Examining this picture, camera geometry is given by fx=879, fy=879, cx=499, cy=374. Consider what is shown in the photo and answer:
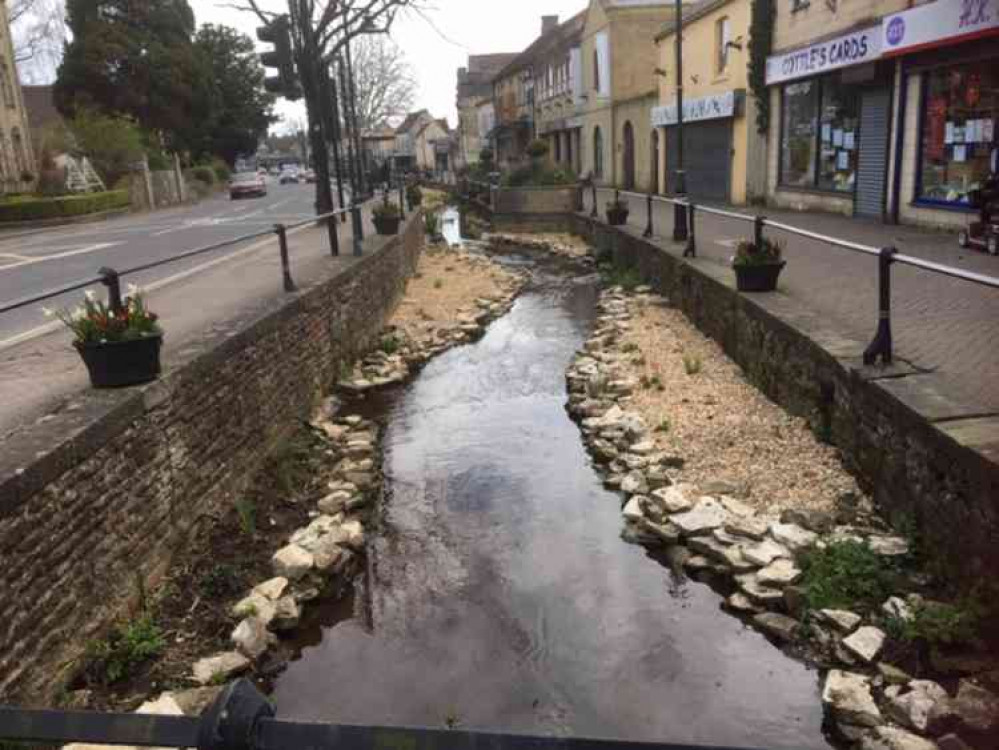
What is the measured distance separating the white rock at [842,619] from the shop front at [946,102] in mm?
9376

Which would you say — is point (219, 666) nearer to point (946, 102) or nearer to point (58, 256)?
point (946, 102)

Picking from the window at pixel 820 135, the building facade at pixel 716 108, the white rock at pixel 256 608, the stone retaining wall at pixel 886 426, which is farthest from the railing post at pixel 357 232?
the building facade at pixel 716 108

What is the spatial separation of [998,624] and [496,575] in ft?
10.2

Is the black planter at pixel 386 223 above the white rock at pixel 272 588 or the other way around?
above

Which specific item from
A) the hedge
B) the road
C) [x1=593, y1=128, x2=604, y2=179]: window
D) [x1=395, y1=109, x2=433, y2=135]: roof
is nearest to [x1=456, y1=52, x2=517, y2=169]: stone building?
[x1=395, y1=109, x2=433, y2=135]: roof

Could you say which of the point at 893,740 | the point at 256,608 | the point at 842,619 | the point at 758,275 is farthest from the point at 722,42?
the point at 893,740

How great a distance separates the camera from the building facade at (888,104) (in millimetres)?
13008

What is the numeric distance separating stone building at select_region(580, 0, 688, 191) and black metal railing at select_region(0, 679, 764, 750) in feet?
104

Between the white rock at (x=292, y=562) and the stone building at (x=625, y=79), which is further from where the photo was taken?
the stone building at (x=625, y=79)

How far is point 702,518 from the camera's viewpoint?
21.1 ft

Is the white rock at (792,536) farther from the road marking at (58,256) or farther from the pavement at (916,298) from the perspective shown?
the road marking at (58,256)

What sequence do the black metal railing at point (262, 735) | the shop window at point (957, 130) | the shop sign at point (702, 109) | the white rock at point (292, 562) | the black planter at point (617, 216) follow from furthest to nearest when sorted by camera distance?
1. the shop sign at point (702, 109)
2. the black planter at point (617, 216)
3. the shop window at point (957, 130)
4. the white rock at point (292, 562)
5. the black metal railing at point (262, 735)

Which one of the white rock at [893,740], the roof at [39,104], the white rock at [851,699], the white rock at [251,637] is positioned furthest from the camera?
the roof at [39,104]

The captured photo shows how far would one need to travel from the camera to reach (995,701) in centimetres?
416
